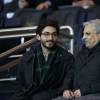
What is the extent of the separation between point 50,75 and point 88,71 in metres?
0.65

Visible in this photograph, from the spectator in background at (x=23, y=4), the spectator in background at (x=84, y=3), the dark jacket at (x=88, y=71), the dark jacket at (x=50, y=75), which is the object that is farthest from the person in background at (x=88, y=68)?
the spectator in background at (x=23, y=4)

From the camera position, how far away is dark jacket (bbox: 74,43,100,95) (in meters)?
7.58

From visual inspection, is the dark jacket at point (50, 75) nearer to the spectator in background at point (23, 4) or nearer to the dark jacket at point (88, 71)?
the dark jacket at point (88, 71)

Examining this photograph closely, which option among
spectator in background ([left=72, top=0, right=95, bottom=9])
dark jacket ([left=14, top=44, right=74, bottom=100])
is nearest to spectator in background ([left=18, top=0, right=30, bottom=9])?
spectator in background ([left=72, top=0, right=95, bottom=9])

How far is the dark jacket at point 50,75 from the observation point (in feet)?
26.5

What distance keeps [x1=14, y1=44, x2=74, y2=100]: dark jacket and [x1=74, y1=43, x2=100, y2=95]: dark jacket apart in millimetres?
267

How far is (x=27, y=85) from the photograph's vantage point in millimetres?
8188

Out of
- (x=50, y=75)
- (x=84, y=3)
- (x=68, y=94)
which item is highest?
(x=84, y=3)

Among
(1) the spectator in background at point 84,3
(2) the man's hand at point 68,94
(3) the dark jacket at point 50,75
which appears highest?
(1) the spectator in background at point 84,3

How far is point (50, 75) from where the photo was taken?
26.6ft

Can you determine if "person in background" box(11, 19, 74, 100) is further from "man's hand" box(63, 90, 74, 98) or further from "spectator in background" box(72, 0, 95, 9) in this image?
"spectator in background" box(72, 0, 95, 9)

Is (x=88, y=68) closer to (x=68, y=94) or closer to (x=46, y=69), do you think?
(x=68, y=94)

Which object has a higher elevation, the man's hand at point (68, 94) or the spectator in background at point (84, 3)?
the spectator in background at point (84, 3)

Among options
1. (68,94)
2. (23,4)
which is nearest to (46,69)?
(68,94)
